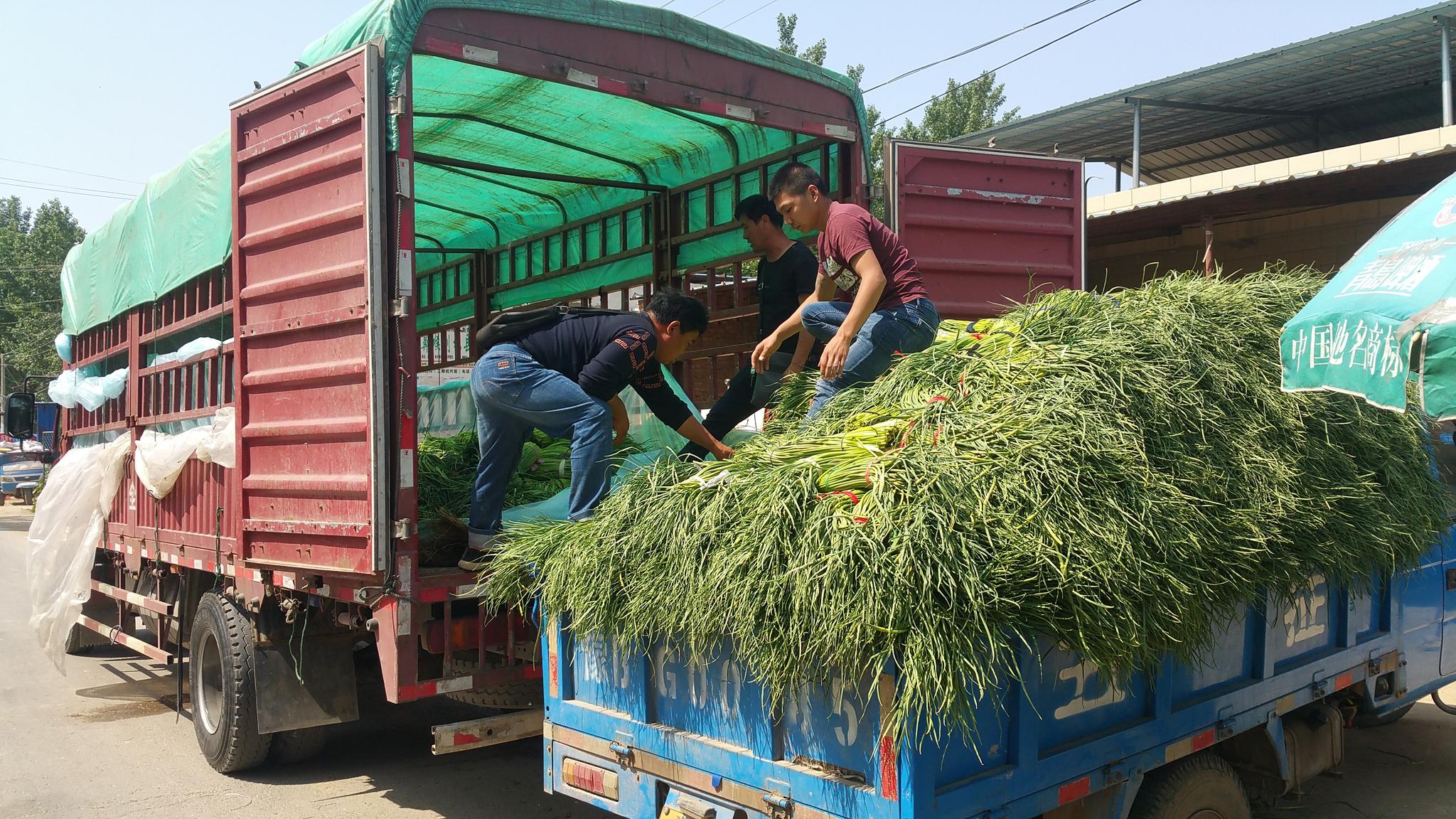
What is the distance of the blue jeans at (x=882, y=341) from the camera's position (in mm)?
4285

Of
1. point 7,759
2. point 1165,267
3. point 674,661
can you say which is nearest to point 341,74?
point 674,661

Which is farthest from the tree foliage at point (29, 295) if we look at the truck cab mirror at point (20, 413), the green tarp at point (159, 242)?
the green tarp at point (159, 242)

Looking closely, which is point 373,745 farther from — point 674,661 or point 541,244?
point 541,244

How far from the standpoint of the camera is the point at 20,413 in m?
10.6

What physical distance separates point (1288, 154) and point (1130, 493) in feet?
56.1

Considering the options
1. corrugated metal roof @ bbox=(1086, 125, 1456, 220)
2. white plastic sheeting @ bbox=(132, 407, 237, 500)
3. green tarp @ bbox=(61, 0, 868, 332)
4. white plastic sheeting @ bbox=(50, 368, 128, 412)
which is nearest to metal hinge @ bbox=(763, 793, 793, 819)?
green tarp @ bbox=(61, 0, 868, 332)

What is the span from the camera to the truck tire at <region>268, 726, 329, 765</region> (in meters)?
5.59

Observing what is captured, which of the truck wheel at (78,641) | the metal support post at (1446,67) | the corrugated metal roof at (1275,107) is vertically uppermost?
the corrugated metal roof at (1275,107)

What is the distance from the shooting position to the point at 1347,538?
3574 mm

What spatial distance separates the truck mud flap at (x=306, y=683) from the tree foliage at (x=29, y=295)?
4128cm

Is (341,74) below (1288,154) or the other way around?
below

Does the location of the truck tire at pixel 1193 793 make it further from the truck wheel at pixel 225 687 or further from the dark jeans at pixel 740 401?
the truck wheel at pixel 225 687

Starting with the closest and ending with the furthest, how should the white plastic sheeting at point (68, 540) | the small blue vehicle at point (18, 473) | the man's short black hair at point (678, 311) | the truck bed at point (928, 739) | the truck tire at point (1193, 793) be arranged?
the truck bed at point (928, 739), the truck tire at point (1193, 793), the man's short black hair at point (678, 311), the white plastic sheeting at point (68, 540), the small blue vehicle at point (18, 473)

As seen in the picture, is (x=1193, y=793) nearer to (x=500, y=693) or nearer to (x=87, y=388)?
(x=500, y=693)
